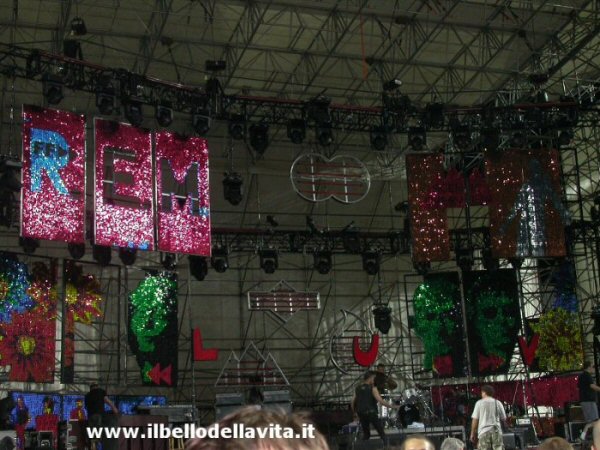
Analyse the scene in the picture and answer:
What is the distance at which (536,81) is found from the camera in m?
16.6

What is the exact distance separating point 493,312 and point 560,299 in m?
1.73

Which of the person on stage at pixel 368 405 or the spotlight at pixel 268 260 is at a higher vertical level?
the spotlight at pixel 268 260

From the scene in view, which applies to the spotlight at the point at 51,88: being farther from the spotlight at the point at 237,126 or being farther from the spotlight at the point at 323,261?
the spotlight at the point at 323,261

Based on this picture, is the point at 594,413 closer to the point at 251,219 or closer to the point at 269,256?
the point at 269,256

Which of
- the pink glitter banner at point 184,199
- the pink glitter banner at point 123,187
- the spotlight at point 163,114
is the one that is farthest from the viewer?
the pink glitter banner at point 184,199

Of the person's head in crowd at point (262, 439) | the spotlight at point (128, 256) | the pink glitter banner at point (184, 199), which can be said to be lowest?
the person's head in crowd at point (262, 439)

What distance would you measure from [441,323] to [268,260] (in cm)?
427

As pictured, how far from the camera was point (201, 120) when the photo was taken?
1477cm

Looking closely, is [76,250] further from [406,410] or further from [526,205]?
[526,205]

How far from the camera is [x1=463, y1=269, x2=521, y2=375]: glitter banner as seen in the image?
19391mm

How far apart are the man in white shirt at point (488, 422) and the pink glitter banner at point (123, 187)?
23.3 ft

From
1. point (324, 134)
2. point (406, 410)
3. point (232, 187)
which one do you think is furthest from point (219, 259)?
point (406, 410)

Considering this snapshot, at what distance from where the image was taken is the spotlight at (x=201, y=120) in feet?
48.3

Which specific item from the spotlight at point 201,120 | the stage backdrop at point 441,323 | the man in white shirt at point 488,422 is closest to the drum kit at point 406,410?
the man in white shirt at point 488,422
